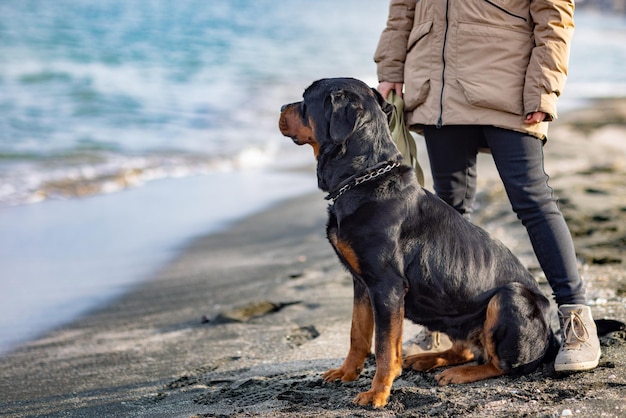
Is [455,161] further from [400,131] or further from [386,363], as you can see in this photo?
[386,363]

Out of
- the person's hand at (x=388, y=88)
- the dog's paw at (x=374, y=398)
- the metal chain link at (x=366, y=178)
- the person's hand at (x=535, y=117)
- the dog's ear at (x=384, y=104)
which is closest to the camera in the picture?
the dog's paw at (x=374, y=398)

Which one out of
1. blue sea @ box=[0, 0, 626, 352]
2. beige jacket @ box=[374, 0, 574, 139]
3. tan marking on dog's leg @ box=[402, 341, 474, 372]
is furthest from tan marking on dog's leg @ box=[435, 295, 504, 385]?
blue sea @ box=[0, 0, 626, 352]

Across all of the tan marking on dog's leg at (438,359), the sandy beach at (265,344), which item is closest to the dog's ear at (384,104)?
the tan marking on dog's leg at (438,359)

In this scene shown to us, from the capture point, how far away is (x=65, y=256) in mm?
6539

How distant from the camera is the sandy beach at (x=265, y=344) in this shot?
11.4 feet

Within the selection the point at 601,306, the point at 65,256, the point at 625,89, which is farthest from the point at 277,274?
the point at 625,89

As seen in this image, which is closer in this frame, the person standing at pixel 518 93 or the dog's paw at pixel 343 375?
the person standing at pixel 518 93

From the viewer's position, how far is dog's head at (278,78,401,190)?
11.7ft

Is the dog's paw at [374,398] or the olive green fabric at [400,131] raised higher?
the olive green fabric at [400,131]

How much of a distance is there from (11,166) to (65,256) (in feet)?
13.6

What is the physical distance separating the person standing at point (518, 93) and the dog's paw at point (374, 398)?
0.86m

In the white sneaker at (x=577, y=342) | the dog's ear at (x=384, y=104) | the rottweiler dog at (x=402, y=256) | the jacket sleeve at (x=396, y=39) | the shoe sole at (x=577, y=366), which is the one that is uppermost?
the jacket sleeve at (x=396, y=39)

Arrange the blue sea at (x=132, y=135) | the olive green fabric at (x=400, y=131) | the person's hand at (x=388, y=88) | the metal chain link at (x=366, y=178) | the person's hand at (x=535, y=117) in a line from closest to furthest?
the metal chain link at (x=366, y=178), the person's hand at (x=535, y=117), the olive green fabric at (x=400, y=131), the person's hand at (x=388, y=88), the blue sea at (x=132, y=135)

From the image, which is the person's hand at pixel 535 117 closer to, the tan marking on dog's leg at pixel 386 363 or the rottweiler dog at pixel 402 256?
the rottweiler dog at pixel 402 256
